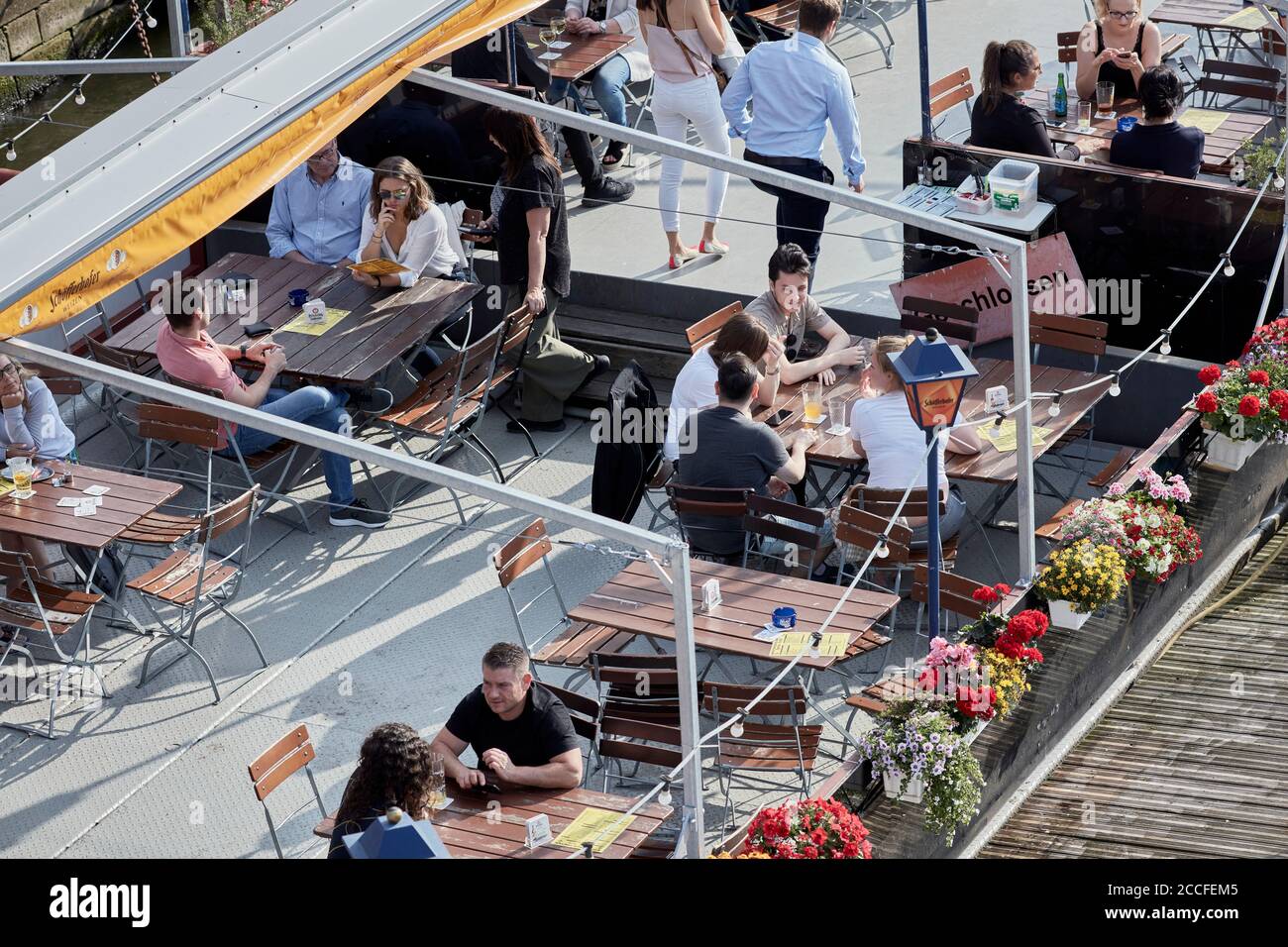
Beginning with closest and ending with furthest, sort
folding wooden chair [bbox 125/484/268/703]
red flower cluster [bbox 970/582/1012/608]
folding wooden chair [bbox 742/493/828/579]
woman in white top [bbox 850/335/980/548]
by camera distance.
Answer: red flower cluster [bbox 970/582/1012/608]
folding wooden chair [bbox 742/493/828/579]
folding wooden chair [bbox 125/484/268/703]
woman in white top [bbox 850/335/980/548]

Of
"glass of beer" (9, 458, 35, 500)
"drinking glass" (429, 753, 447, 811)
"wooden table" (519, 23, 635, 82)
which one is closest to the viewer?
"drinking glass" (429, 753, 447, 811)

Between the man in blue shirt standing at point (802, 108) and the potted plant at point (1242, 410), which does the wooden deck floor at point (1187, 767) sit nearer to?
the potted plant at point (1242, 410)

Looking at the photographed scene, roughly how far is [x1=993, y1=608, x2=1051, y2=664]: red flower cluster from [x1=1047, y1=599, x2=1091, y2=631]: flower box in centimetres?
36

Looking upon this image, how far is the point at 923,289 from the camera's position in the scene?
996 cm

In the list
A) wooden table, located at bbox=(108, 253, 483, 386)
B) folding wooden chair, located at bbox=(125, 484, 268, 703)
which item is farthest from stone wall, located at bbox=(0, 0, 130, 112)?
folding wooden chair, located at bbox=(125, 484, 268, 703)

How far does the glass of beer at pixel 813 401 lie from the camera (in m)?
8.84

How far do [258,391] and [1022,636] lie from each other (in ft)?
13.4

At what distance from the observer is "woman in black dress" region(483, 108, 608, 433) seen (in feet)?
32.1

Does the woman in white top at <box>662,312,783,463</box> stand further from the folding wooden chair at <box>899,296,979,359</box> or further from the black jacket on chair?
the folding wooden chair at <box>899,296,979,359</box>

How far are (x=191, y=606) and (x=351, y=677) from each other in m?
0.86

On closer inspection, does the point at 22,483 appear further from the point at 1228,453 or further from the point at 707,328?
the point at 1228,453

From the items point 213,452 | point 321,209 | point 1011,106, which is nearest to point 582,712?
point 213,452

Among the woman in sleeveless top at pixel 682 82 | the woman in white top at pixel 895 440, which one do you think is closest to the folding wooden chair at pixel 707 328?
the woman in sleeveless top at pixel 682 82

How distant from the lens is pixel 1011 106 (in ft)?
33.4
